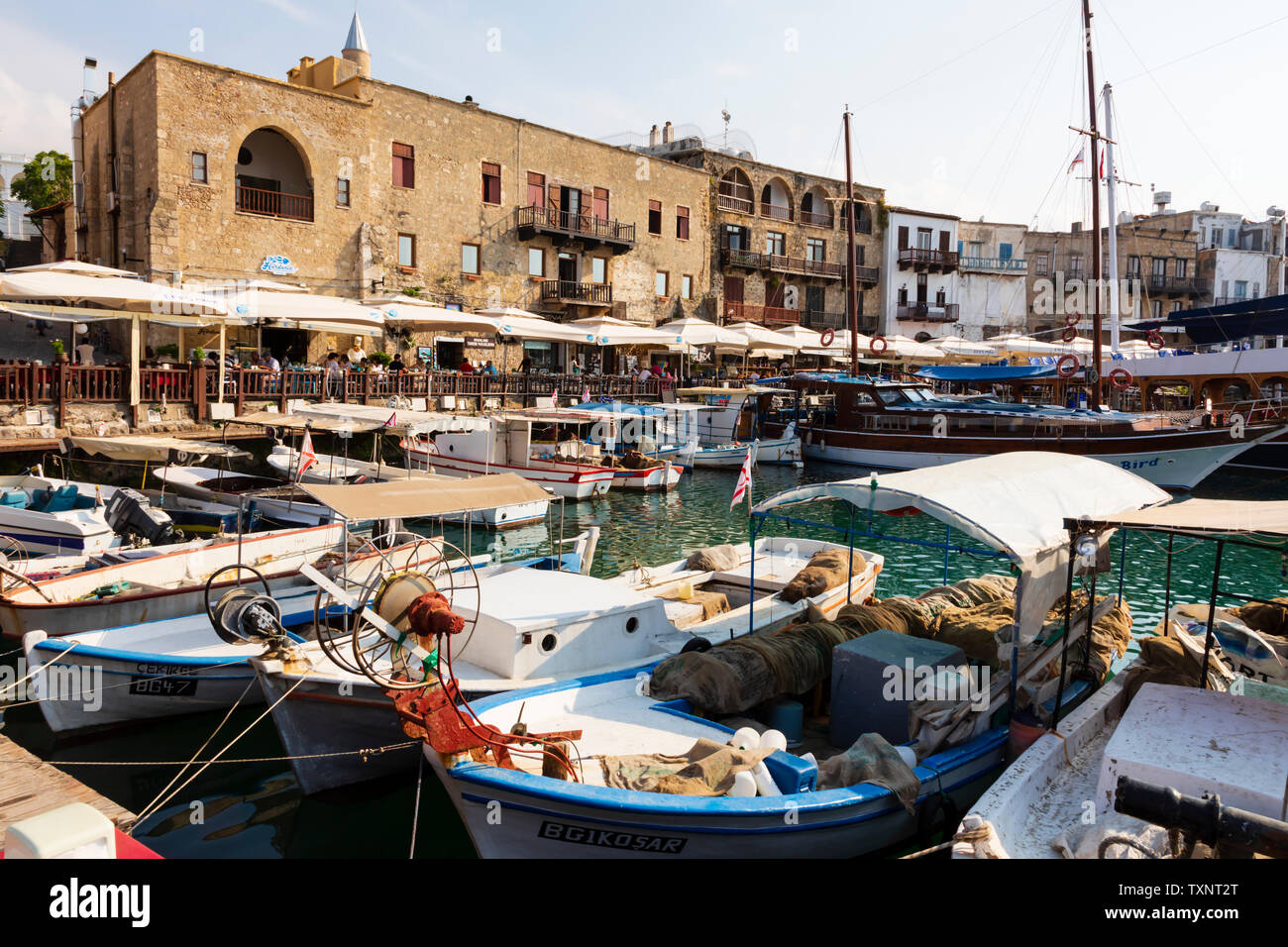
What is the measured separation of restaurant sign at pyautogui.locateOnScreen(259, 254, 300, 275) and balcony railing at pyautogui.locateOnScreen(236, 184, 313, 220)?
1520 mm

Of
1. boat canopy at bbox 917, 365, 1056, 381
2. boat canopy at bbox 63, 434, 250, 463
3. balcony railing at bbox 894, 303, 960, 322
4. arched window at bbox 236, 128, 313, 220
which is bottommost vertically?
boat canopy at bbox 63, 434, 250, 463

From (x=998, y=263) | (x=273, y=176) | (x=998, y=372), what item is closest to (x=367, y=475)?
(x=273, y=176)

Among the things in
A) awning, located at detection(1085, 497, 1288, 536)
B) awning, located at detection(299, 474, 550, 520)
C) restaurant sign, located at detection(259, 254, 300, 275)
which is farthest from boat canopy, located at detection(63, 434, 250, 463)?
awning, located at detection(1085, 497, 1288, 536)

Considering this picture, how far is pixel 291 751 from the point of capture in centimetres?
816

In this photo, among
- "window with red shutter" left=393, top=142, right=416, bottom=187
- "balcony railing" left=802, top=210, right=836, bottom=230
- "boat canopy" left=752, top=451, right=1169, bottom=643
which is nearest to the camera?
"boat canopy" left=752, top=451, right=1169, bottom=643

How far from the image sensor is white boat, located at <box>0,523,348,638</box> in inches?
416

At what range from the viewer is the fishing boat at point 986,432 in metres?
26.0

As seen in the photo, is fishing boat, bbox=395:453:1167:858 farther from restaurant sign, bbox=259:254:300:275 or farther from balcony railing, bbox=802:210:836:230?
balcony railing, bbox=802:210:836:230

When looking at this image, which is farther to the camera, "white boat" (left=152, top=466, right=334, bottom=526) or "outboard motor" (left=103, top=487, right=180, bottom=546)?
"white boat" (left=152, top=466, right=334, bottom=526)

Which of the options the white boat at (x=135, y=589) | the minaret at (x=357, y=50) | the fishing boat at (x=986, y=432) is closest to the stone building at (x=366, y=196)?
the minaret at (x=357, y=50)

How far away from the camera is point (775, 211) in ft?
159

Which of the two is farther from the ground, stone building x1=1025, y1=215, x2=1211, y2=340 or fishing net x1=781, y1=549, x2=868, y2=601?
stone building x1=1025, y1=215, x2=1211, y2=340

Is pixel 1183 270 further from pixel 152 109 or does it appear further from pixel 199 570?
pixel 199 570
